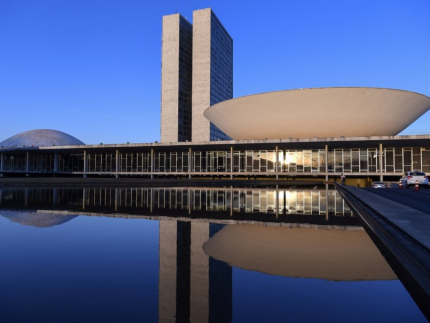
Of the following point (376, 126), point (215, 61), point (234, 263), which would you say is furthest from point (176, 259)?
point (215, 61)

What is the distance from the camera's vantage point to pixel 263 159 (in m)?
49.5

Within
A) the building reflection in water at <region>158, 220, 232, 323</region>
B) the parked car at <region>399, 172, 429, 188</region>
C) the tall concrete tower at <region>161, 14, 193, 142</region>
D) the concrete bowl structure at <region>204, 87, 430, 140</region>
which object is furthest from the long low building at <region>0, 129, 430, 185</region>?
the tall concrete tower at <region>161, 14, 193, 142</region>

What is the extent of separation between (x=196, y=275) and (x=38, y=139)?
333 feet

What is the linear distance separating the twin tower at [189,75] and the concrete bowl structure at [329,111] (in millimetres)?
73704

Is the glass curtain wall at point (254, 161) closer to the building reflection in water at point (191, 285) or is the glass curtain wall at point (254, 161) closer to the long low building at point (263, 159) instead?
the long low building at point (263, 159)

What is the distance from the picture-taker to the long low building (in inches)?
1686

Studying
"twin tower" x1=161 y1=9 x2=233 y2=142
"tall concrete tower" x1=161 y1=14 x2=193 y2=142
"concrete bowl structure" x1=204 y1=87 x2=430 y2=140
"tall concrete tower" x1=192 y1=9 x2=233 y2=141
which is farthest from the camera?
"tall concrete tower" x1=192 y1=9 x2=233 y2=141

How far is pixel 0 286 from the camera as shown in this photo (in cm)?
424

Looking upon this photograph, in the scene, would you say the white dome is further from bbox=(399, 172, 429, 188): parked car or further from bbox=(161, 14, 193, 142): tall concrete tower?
bbox=(399, 172, 429, 188): parked car

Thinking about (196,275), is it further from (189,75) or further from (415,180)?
(189,75)

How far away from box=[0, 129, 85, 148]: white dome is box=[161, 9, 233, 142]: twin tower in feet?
110

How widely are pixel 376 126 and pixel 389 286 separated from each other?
44321 mm

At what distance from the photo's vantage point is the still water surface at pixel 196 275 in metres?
3.54

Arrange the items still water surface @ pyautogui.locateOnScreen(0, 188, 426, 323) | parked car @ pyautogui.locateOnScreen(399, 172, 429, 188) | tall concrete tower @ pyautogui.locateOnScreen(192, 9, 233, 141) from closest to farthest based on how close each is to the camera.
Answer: still water surface @ pyautogui.locateOnScreen(0, 188, 426, 323) < parked car @ pyautogui.locateOnScreen(399, 172, 429, 188) < tall concrete tower @ pyautogui.locateOnScreen(192, 9, 233, 141)
